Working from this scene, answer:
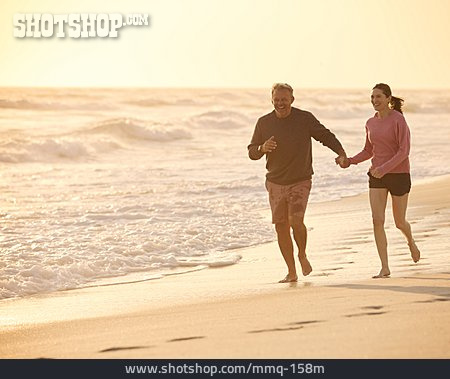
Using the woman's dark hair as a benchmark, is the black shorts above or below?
below

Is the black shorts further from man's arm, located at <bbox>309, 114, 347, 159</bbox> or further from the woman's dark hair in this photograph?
the woman's dark hair

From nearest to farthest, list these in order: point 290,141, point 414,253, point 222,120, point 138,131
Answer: point 290,141 < point 414,253 < point 138,131 < point 222,120

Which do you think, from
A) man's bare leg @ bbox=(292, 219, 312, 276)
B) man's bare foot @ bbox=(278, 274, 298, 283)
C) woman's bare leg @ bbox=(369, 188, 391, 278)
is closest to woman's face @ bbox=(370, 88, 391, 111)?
woman's bare leg @ bbox=(369, 188, 391, 278)

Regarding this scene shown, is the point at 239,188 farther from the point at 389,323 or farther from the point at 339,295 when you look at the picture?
the point at 389,323

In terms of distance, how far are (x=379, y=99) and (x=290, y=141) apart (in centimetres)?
74

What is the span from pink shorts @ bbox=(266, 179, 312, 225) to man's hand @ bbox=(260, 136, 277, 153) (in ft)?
1.18

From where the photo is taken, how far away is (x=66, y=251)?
10.4 meters

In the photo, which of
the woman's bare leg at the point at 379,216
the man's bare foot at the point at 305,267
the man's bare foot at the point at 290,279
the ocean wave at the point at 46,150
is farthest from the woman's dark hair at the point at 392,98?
the ocean wave at the point at 46,150

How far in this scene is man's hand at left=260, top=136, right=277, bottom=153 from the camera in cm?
827

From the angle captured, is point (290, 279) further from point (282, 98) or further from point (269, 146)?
point (282, 98)

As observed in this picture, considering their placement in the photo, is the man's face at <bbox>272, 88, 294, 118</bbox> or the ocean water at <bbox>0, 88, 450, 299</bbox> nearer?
the man's face at <bbox>272, 88, 294, 118</bbox>

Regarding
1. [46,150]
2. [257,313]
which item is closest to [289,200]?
[257,313]

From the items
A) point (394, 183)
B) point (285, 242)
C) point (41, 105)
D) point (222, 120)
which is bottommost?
point (285, 242)

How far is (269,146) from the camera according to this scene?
27.1 ft
